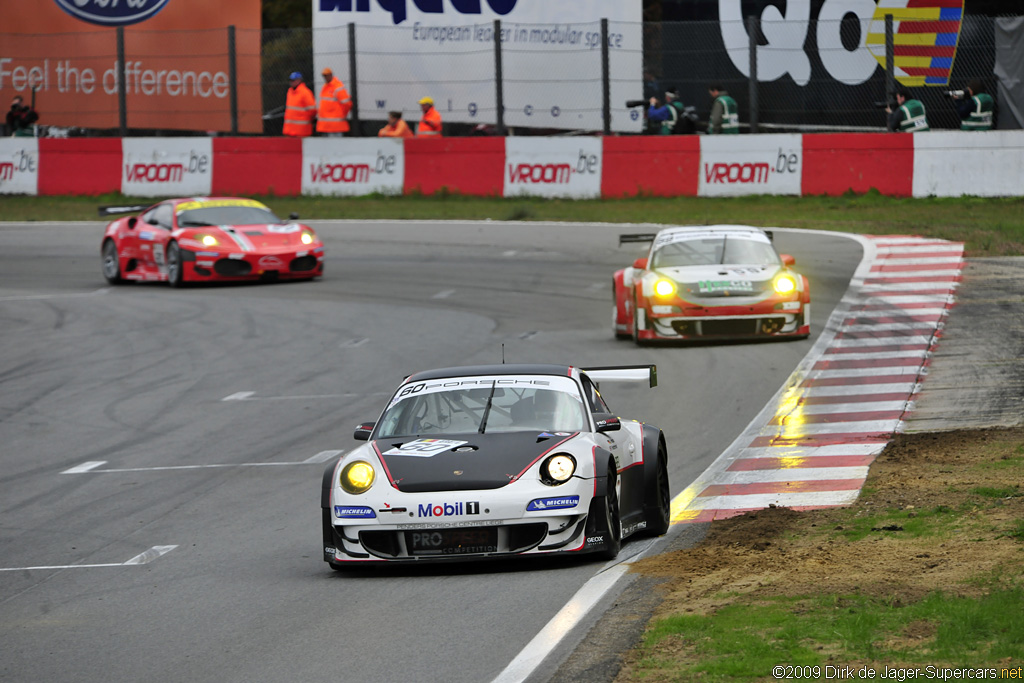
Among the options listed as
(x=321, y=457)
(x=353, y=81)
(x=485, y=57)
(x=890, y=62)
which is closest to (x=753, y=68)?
(x=890, y=62)

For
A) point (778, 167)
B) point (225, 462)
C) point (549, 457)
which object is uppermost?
point (778, 167)

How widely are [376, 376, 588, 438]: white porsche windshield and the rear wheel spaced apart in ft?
49.3

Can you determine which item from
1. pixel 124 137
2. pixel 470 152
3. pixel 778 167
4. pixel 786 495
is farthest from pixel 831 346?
pixel 124 137

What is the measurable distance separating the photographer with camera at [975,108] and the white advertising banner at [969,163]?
745 millimetres

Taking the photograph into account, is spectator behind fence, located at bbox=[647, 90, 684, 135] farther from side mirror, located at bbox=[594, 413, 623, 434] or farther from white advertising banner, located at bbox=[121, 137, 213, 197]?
side mirror, located at bbox=[594, 413, 623, 434]

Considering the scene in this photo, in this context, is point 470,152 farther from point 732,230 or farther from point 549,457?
point 549,457

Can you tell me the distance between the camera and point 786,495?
980 centimetres

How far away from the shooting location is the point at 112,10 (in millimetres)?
33562

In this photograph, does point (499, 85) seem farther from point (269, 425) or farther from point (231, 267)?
point (269, 425)


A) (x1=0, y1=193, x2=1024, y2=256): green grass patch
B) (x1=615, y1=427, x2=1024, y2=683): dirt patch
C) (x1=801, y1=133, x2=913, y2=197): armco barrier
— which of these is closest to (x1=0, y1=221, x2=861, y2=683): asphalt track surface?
(x1=615, y1=427, x2=1024, y2=683): dirt patch

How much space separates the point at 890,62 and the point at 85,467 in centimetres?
1873

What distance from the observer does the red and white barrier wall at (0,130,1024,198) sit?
25062 millimetres

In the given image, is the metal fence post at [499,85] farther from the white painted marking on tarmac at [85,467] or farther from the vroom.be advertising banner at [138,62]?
the white painted marking on tarmac at [85,467]

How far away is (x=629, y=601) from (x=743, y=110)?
21.7 m
